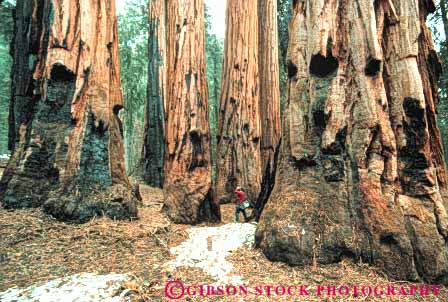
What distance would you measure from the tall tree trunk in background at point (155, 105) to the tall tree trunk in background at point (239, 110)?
80.0 inches

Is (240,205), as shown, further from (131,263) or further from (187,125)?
(131,263)

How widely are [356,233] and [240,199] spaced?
2.63m

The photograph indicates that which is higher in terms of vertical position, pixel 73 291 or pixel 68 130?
pixel 68 130

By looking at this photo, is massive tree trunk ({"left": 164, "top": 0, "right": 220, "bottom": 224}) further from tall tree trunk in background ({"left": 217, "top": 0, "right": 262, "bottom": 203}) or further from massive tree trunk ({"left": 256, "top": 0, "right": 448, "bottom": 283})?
tall tree trunk in background ({"left": 217, "top": 0, "right": 262, "bottom": 203})

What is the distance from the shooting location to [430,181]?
8.55 ft

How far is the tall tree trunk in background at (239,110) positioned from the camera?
6.19 m

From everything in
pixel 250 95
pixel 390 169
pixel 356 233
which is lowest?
pixel 356 233

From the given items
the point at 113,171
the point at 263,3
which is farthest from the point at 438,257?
the point at 263,3

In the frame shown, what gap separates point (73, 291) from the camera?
2059mm

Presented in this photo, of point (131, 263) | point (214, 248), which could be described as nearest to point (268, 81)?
point (214, 248)

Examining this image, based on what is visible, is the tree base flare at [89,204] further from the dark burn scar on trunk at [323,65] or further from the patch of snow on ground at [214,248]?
the dark burn scar on trunk at [323,65]

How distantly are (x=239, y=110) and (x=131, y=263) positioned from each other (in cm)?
441

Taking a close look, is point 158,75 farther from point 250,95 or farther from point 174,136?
point 174,136

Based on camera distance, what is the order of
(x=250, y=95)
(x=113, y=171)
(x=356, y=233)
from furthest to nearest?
1. (x=250, y=95)
2. (x=113, y=171)
3. (x=356, y=233)
